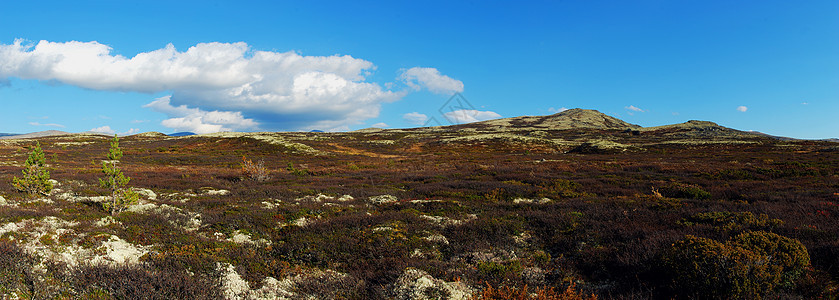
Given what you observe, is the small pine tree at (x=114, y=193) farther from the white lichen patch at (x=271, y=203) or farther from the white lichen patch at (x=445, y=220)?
the white lichen patch at (x=445, y=220)

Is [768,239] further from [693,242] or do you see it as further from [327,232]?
[327,232]

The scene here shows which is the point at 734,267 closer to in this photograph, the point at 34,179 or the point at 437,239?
the point at 437,239

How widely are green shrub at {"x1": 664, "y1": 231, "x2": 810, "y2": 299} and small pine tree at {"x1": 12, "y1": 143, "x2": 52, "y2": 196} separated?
22836mm

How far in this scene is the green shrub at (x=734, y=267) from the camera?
18.9 feet

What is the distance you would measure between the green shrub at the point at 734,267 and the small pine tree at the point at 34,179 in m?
22.8

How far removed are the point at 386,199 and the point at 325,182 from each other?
949 centimetres

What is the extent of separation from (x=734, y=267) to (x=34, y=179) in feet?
79.4

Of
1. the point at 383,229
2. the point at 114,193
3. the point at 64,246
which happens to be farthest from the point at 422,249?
the point at 114,193

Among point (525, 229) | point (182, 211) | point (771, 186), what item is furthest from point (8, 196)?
point (771, 186)

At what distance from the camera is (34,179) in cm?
1520

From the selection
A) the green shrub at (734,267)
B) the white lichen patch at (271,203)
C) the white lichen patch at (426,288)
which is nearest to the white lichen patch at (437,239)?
the white lichen patch at (426,288)

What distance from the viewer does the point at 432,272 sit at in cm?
716

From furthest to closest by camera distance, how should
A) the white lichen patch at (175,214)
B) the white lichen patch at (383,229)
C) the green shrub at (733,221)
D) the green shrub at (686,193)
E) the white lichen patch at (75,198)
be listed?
the green shrub at (686,193)
the white lichen patch at (75,198)
the white lichen patch at (175,214)
the white lichen patch at (383,229)
the green shrub at (733,221)

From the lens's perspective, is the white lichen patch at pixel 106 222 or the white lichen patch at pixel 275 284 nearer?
the white lichen patch at pixel 275 284
